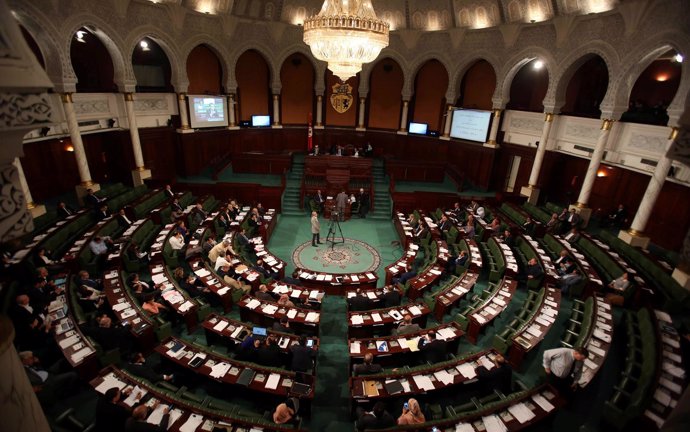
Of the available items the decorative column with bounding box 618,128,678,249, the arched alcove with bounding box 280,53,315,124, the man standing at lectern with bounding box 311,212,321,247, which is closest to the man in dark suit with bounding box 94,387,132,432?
the man standing at lectern with bounding box 311,212,321,247

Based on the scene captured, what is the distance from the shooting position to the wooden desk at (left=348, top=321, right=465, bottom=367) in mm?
7555

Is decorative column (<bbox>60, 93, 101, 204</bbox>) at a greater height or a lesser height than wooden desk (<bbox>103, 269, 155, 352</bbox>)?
greater

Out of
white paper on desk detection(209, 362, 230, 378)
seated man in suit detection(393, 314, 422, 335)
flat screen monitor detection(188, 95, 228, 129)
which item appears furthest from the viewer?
flat screen monitor detection(188, 95, 228, 129)

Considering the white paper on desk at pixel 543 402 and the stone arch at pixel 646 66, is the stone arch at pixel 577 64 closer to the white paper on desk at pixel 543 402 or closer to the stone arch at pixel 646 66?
the stone arch at pixel 646 66

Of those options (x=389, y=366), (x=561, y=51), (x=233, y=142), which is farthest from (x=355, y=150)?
(x=389, y=366)

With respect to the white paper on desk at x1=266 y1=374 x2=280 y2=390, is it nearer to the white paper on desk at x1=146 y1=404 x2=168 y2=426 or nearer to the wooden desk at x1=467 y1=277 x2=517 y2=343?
the white paper on desk at x1=146 y1=404 x2=168 y2=426

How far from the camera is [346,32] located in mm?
8750

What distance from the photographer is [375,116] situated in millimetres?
22641

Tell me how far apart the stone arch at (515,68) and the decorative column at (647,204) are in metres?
5.45

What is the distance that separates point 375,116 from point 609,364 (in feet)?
59.4

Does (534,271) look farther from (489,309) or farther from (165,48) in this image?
(165,48)

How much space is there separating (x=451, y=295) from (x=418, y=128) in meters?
13.9

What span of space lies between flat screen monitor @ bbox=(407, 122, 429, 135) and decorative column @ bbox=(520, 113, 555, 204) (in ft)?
21.1

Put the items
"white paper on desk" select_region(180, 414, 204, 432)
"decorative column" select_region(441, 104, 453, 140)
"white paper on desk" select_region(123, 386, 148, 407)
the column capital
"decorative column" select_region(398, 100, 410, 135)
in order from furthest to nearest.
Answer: "decorative column" select_region(398, 100, 410, 135)
"decorative column" select_region(441, 104, 453, 140)
the column capital
"white paper on desk" select_region(123, 386, 148, 407)
"white paper on desk" select_region(180, 414, 204, 432)
